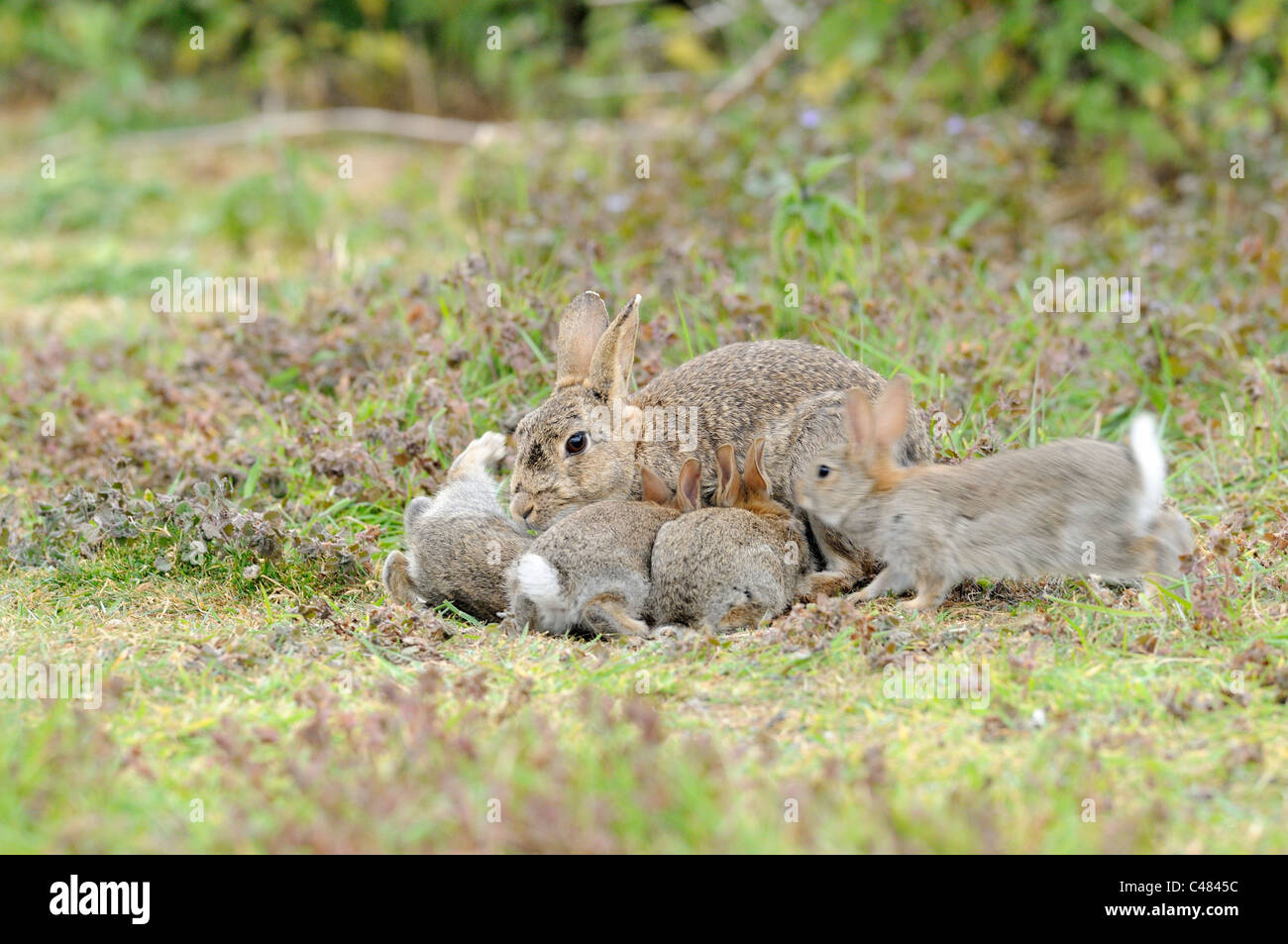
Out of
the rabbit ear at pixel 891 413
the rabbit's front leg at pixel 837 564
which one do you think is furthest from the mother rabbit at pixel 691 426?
the rabbit ear at pixel 891 413

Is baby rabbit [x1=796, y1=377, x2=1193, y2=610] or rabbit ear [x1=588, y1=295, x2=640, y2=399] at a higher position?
rabbit ear [x1=588, y1=295, x2=640, y2=399]

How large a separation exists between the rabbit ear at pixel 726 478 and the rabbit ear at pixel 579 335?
0.78 metres

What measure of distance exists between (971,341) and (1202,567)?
82.6 inches

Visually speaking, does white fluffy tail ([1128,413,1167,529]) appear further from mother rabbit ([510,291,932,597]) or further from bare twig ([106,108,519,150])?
bare twig ([106,108,519,150])

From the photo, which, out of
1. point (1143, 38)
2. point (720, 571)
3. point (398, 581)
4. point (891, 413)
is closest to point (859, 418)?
point (891, 413)

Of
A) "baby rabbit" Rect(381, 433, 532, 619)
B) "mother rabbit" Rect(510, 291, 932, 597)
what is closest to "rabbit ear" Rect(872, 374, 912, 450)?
"mother rabbit" Rect(510, 291, 932, 597)

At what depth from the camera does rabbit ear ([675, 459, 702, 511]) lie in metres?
4.97

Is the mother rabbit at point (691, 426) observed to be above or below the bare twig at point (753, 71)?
below

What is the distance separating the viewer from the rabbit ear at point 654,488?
16.7ft

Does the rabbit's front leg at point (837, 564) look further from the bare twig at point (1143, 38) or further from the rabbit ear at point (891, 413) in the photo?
the bare twig at point (1143, 38)

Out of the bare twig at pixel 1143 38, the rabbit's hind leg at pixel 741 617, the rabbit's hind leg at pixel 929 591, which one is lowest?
the rabbit's hind leg at pixel 741 617

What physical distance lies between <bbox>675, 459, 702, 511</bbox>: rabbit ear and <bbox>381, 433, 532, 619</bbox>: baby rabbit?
578 mm

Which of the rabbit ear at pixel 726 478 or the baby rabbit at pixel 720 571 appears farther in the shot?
the rabbit ear at pixel 726 478

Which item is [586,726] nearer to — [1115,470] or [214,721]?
[214,721]
